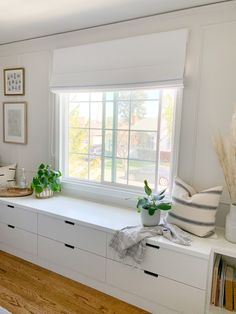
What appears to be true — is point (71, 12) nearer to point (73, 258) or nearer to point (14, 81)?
point (14, 81)

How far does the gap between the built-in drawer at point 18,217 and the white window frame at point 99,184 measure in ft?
1.76

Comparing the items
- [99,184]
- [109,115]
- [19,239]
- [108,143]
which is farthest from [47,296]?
[109,115]

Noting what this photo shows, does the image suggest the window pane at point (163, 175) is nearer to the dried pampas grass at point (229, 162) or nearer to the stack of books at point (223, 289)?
the dried pampas grass at point (229, 162)

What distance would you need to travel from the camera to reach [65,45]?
2727mm

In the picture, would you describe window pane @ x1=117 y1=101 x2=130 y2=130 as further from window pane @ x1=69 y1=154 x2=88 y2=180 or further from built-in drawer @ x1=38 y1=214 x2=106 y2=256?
built-in drawer @ x1=38 y1=214 x2=106 y2=256

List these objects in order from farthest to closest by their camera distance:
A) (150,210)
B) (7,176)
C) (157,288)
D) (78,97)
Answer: (7,176)
(78,97)
(150,210)
(157,288)

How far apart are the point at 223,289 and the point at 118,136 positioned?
159 centimetres

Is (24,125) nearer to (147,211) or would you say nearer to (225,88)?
(147,211)

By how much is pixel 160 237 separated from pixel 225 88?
4.14 feet

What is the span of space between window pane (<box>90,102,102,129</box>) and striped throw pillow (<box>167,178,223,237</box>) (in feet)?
3.98

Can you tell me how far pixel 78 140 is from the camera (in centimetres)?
289

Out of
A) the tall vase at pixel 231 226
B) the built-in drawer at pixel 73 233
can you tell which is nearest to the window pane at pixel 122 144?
the built-in drawer at pixel 73 233

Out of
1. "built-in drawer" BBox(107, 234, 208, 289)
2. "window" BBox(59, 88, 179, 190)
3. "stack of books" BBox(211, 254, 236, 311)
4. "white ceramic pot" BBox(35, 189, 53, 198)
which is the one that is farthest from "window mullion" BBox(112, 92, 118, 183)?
"stack of books" BBox(211, 254, 236, 311)

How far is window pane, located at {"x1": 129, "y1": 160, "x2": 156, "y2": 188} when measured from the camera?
8.14 feet
